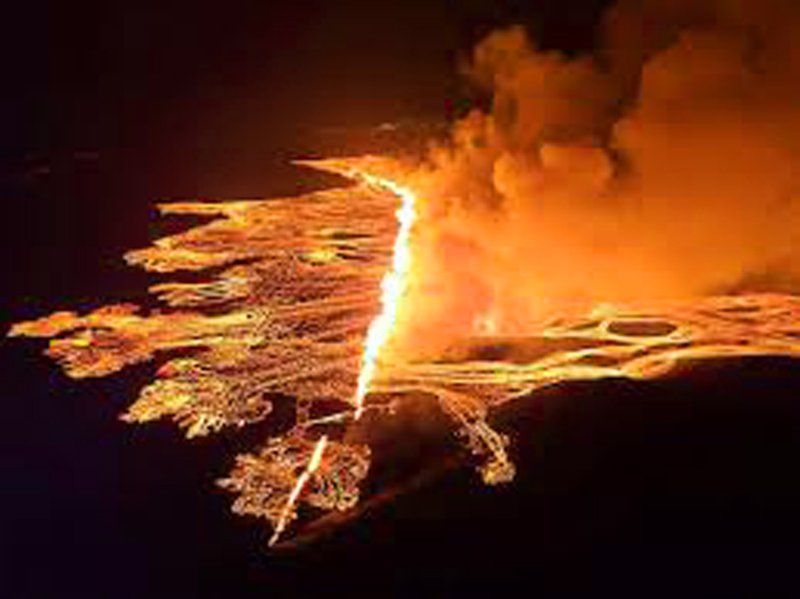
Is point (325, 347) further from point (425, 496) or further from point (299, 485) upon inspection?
point (425, 496)

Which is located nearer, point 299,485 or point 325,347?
point 299,485

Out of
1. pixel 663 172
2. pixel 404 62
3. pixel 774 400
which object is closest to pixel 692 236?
pixel 663 172

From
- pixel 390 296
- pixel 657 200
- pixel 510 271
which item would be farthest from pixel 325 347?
pixel 657 200

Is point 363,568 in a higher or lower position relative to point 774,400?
lower

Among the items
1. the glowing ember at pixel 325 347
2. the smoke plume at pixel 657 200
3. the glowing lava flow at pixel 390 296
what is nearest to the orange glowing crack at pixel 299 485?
the glowing ember at pixel 325 347

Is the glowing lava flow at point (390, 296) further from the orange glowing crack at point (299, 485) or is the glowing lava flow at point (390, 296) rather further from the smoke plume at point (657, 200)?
the orange glowing crack at point (299, 485)

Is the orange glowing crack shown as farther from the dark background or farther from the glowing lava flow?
the glowing lava flow

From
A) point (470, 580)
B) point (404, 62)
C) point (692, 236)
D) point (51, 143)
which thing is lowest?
point (470, 580)

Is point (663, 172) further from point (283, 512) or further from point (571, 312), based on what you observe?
point (283, 512)
